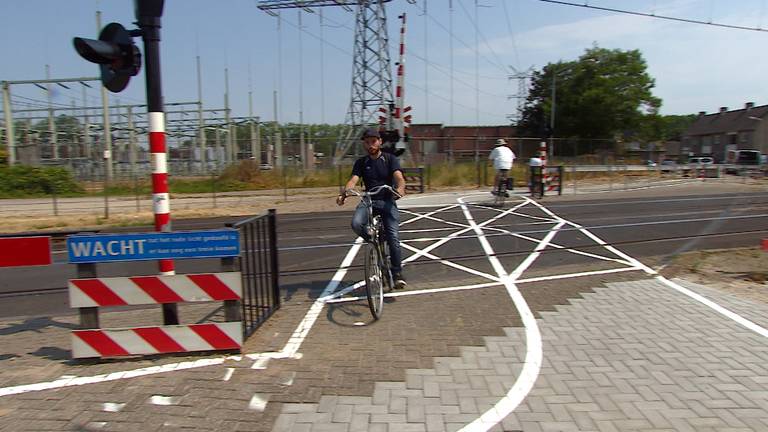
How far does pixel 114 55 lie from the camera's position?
430 centimetres

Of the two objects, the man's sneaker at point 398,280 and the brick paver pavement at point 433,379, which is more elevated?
the man's sneaker at point 398,280

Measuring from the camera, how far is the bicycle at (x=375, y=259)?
5031 mm

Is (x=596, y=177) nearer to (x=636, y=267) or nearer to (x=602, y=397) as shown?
(x=636, y=267)

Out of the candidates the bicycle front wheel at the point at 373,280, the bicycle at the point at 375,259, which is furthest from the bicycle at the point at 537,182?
the bicycle front wheel at the point at 373,280

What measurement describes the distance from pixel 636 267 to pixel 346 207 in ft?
35.7

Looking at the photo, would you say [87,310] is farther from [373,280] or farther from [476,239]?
[476,239]

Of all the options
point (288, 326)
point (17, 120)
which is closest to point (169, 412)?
point (288, 326)

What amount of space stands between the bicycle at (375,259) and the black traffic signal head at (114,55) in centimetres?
240

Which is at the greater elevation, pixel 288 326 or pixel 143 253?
pixel 143 253

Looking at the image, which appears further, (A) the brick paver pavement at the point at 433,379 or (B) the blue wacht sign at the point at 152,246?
(B) the blue wacht sign at the point at 152,246

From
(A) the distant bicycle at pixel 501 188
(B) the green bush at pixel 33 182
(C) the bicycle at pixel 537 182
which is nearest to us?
(A) the distant bicycle at pixel 501 188

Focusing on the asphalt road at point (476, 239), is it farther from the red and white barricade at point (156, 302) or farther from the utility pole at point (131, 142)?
the utility pole at point (131, 142)

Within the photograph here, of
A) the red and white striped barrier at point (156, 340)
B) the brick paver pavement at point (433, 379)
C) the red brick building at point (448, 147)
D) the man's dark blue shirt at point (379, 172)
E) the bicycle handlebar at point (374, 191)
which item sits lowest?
the brick paver pavement at point (433, 379)

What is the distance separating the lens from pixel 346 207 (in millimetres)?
17062
